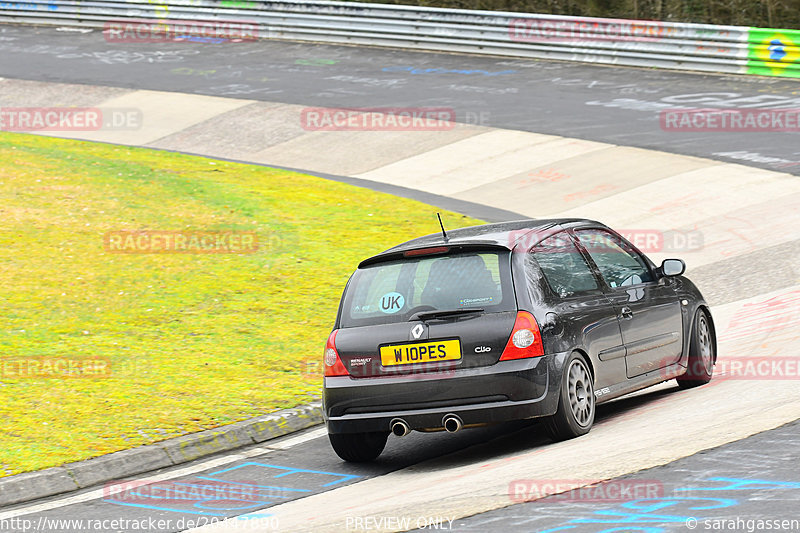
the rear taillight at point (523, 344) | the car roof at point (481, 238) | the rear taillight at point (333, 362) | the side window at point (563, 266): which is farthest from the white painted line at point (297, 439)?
the side window at point (563, 266)

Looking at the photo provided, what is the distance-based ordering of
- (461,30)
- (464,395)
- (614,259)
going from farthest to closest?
(461,30) → (614,259) → (464,395)

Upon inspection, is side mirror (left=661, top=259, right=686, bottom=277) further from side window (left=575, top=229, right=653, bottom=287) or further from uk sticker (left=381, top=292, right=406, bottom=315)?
uk sticker (left=381, top=292, right=406, bottom=315)

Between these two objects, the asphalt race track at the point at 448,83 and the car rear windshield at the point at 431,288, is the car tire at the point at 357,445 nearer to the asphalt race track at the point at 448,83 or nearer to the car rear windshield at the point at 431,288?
the car rear windshield at the point at 431,288

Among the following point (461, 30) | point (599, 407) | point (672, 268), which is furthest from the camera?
point (461, 30)

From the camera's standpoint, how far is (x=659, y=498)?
6.07 metres

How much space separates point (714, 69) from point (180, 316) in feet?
52.4

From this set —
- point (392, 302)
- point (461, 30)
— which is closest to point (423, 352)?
point (392, 302)

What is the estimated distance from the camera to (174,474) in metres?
7.97

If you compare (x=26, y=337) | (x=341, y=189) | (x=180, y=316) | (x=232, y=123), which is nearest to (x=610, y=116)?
(x=341, y=189)

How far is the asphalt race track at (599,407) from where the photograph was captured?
6297mm

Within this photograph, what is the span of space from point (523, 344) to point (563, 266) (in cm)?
96

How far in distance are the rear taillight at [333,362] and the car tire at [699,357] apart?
3.06m

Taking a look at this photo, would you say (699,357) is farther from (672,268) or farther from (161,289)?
(161,289)

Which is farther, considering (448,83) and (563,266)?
(448,83)
